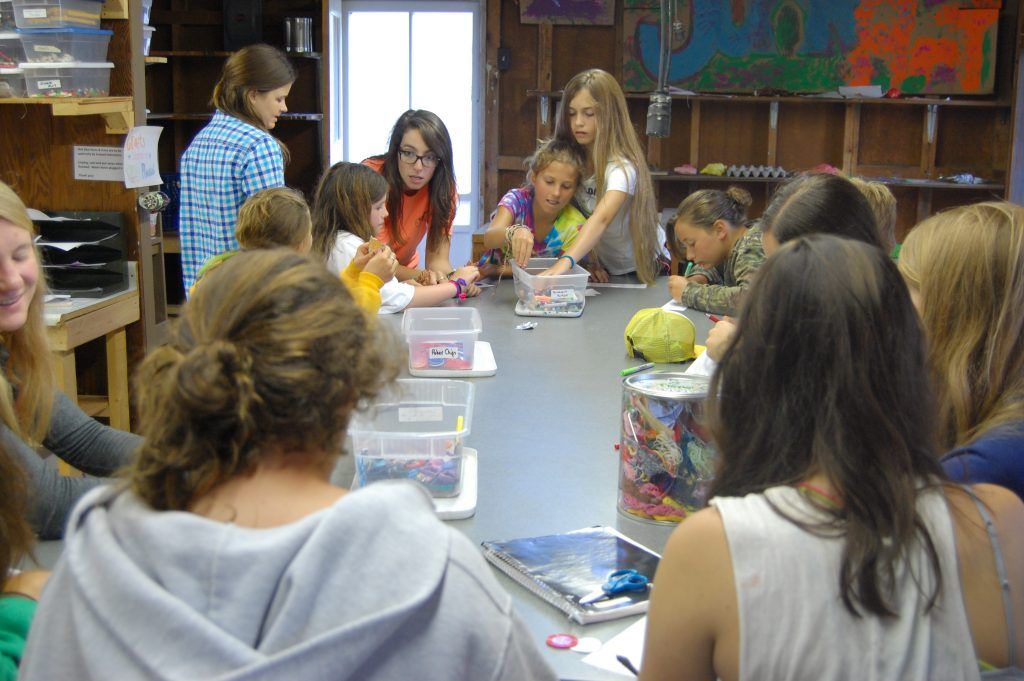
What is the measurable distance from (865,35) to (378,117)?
3.21 meters

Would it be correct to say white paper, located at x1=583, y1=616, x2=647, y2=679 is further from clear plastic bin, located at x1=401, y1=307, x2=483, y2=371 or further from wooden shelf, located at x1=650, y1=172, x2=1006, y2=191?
wooden shelf, located at x1=650, y1=172, x2=1006, y2=191

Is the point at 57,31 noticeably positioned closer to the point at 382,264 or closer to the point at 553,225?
the point at 382,264

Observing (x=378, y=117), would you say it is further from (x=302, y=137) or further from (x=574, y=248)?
(x=574, y=248)

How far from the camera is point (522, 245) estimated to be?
3.51m

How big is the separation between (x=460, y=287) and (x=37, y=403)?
6.47 feet

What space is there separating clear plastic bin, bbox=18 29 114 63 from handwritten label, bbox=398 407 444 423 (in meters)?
1.96

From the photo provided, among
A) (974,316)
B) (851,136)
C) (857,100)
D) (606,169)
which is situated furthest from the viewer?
(851,136)

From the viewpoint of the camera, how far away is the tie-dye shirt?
12.7 ft

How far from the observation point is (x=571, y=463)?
6.36ft

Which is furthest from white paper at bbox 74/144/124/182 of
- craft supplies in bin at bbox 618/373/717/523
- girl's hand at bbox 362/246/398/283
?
craft supplies in bin at bbox 618/373/717/523

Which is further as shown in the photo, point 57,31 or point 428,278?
point 428,278

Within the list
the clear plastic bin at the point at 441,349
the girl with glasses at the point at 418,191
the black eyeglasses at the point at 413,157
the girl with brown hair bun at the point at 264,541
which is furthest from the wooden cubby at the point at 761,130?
the girl with brown hair bun at the point at 264,541

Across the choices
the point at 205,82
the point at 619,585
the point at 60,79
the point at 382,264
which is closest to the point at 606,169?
the point at 382,264

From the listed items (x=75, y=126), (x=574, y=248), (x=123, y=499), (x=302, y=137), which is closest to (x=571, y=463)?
(x=123, y=499)
